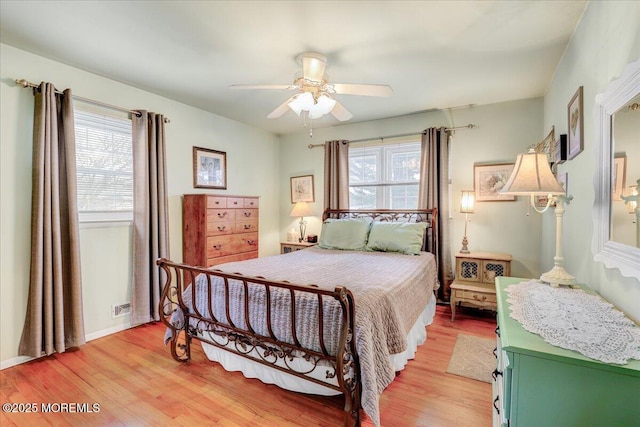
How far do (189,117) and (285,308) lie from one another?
10.0 feet

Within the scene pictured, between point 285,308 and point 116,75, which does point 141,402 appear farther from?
point 116,75

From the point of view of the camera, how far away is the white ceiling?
1.90 metres

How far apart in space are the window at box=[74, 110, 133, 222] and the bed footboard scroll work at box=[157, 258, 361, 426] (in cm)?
130

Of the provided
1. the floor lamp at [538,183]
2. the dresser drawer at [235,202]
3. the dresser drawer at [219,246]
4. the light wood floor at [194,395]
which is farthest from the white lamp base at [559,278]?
the dresser drawer at [235,202]

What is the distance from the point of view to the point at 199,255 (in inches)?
139

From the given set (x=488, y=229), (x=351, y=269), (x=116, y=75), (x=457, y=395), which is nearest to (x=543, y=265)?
(x=488, y=229)

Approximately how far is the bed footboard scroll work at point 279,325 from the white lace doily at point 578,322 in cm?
80

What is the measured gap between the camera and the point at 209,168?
4.06 metres

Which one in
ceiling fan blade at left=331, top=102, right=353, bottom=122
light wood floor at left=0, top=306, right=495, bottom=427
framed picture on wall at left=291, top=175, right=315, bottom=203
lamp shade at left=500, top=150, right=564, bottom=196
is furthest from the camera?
framed picture on wall at left=291, top=175, right=315, bottom=203

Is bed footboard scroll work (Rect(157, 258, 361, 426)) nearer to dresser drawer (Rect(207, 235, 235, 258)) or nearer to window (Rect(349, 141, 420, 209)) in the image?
dresser drawer (Rect(207, 235, 235, 258))

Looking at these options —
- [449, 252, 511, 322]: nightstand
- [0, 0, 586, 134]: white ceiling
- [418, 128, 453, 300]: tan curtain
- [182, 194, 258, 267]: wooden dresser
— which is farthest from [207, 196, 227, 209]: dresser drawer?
[449, 252, 511, 322]: nightstand

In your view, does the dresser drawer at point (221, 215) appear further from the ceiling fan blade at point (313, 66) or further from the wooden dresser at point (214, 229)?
the ceiling fan blade at point (313, 66)

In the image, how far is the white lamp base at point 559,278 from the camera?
5.26ft

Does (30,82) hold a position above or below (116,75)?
below
